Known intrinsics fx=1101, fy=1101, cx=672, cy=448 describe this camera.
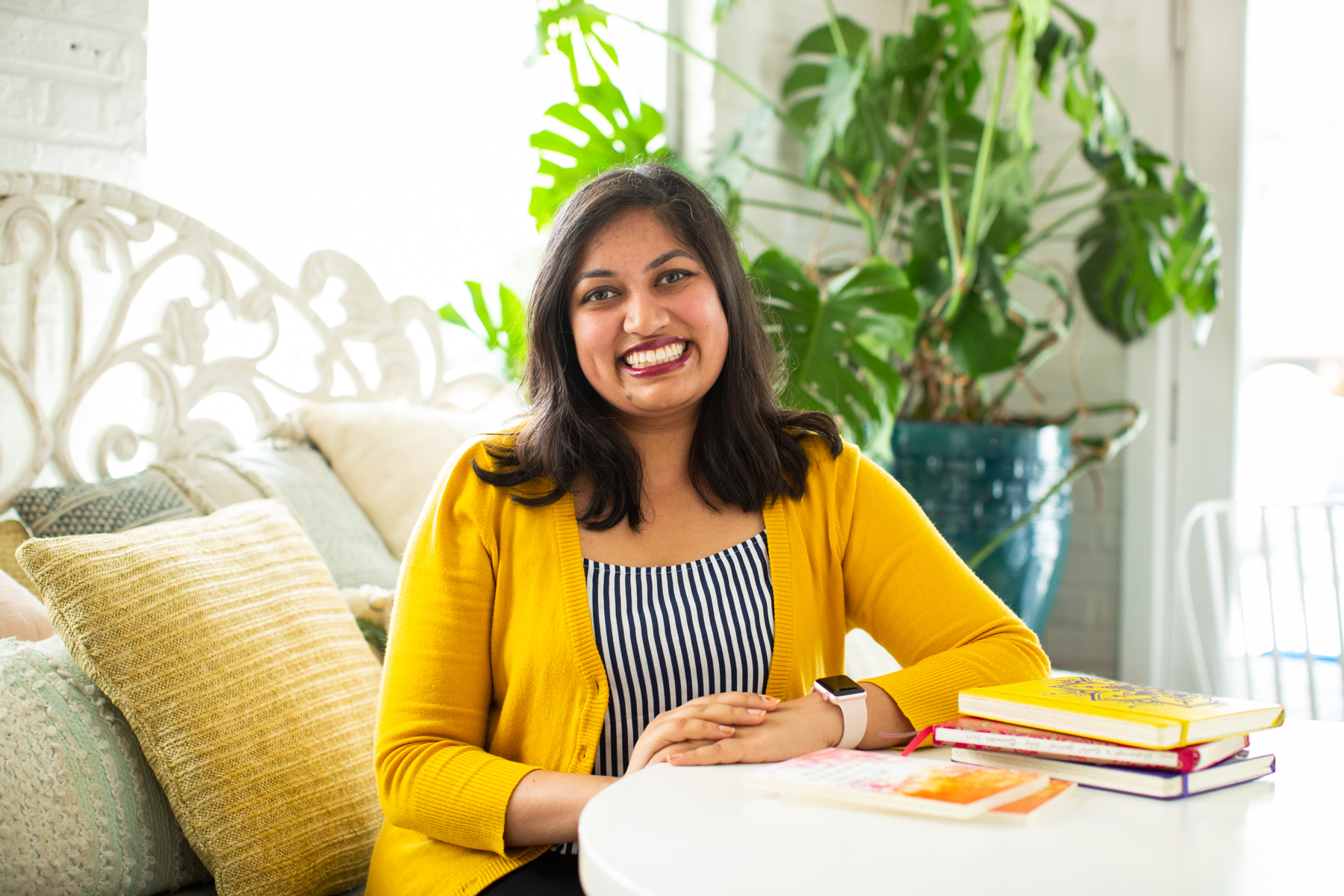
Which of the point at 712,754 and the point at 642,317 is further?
the point at 642,317

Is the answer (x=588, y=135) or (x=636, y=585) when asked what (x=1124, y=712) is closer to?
(x=636, y=585)

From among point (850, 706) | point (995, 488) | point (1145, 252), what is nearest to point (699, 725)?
point (850, 706)

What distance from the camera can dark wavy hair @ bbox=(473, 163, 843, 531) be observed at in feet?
4.09

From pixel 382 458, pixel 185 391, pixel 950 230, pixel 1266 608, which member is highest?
pixel 950 230

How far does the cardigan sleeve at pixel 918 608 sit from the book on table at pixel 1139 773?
0.20 meters

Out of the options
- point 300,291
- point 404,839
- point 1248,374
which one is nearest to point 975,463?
point 1248,374

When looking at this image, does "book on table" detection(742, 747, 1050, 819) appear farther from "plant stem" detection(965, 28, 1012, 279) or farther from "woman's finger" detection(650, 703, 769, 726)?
"plant stem" detection(965, 28, 1012, 279)

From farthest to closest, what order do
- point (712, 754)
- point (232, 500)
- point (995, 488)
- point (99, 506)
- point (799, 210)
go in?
point (799, 210)
point (995, 488)
point (232, 500)
point (99, 506)
point (712, 754)

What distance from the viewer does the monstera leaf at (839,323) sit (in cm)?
217

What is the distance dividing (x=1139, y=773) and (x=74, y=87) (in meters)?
1.72

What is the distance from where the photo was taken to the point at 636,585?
1.19 m

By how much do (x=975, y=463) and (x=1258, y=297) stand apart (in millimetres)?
1009

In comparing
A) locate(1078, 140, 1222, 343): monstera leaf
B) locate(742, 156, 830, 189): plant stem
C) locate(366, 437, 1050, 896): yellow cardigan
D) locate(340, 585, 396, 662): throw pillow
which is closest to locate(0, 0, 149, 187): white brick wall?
locate(340, 585, 396, 662): throw pillow

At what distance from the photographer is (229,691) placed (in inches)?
46.0
